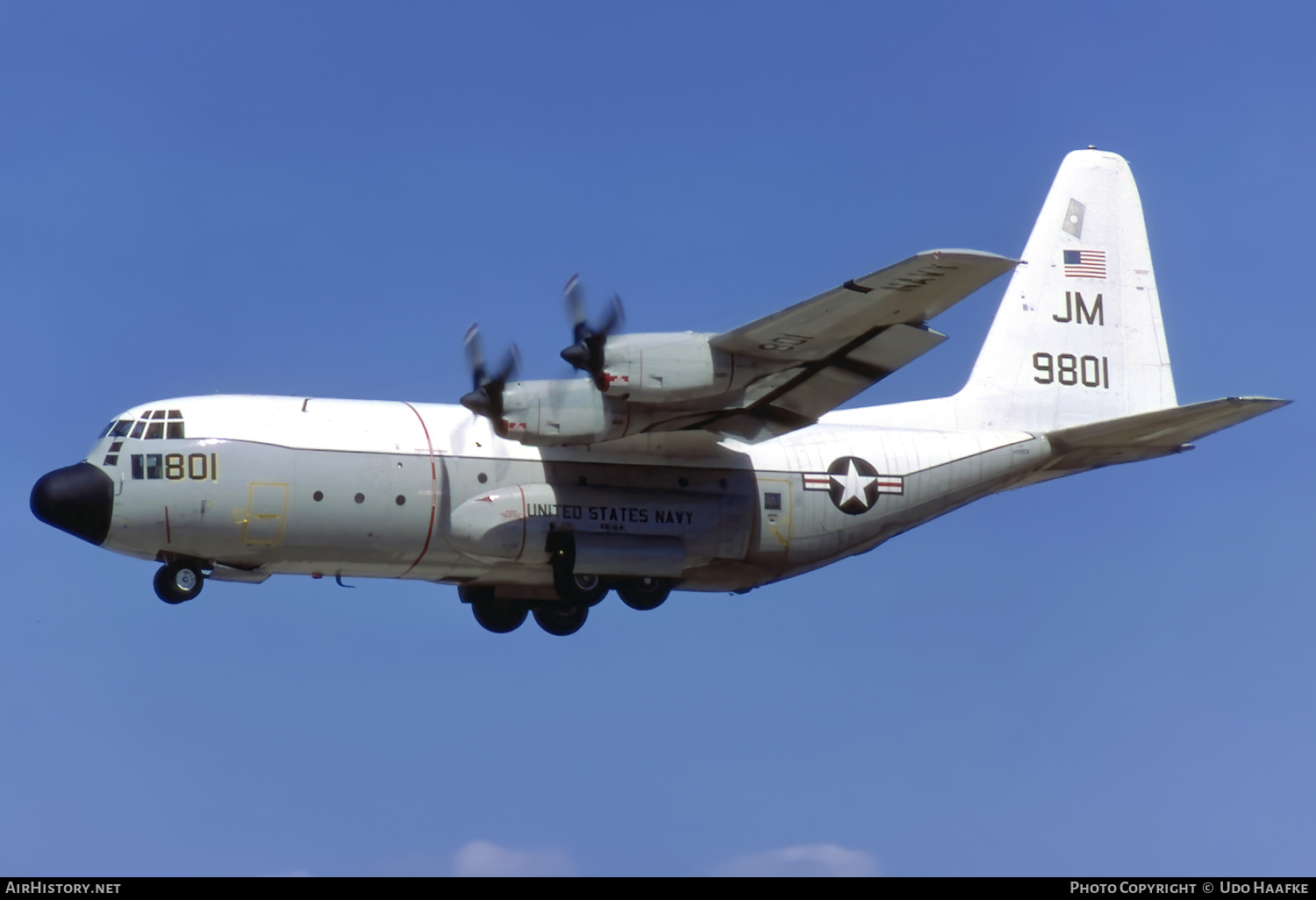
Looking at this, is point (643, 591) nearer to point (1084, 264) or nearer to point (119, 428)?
point (119, 428)

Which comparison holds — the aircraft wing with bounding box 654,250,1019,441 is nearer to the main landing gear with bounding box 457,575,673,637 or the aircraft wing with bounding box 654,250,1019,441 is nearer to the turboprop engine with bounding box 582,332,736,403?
the turboprop engine with bounding box 582,332,736,403

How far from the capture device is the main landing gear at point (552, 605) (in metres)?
23.4

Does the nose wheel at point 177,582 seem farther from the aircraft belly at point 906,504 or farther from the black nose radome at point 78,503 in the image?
the aircraft belly at point 906,504

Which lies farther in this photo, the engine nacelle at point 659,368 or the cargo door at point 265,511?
the cargo door at point 265,511

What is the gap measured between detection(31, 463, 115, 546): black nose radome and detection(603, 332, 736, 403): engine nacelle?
629 cm

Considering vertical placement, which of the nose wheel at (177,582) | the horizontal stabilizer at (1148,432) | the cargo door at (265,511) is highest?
the horizontal stabilizer at (1148,432)

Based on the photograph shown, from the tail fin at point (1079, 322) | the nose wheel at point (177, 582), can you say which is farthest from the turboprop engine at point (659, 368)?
the tail fin at point (1079, 322)

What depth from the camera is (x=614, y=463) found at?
904 inches

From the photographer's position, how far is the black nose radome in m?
21.1

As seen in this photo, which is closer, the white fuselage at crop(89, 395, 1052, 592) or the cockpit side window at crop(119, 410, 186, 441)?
the white fuselage at crop(89, 395, 1052, 592)

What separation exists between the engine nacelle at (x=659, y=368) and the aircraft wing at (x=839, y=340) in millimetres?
262

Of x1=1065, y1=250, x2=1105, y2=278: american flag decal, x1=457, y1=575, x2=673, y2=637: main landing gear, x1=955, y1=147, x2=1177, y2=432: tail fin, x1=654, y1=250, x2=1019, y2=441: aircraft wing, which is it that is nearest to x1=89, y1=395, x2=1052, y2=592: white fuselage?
x1=457, y1=575, x2=673, y2=637: main landing gear

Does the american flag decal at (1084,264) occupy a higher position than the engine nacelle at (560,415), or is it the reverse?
the american flag decal at (1084,264)
